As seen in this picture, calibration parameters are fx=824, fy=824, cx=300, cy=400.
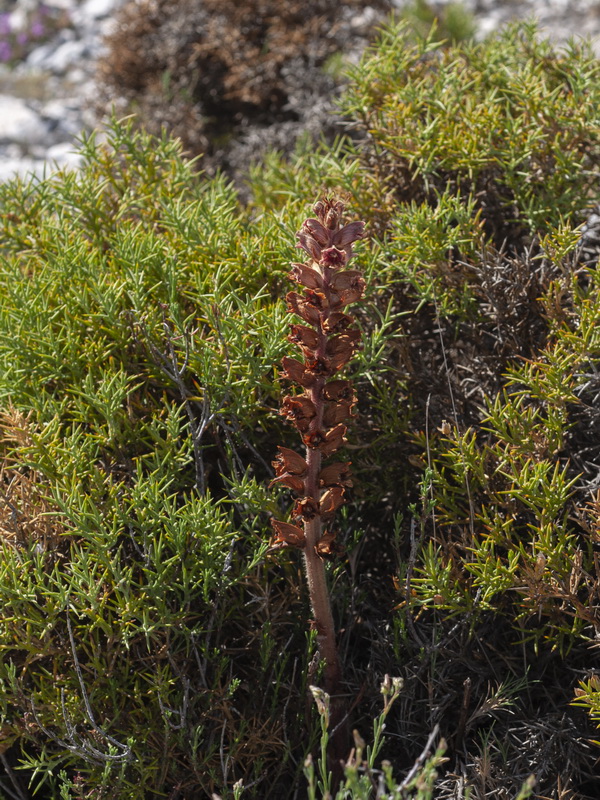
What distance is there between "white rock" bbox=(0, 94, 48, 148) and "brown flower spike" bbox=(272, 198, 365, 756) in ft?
20.8

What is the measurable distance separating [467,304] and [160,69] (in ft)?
12.5

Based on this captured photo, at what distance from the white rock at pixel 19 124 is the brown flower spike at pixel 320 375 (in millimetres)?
6345

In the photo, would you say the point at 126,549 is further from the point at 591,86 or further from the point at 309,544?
the point at 591,86

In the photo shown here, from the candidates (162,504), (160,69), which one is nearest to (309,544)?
(162,504)

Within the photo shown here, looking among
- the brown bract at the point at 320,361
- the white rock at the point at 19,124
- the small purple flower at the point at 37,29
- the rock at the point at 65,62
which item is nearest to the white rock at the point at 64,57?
the rock at the point at 65,62

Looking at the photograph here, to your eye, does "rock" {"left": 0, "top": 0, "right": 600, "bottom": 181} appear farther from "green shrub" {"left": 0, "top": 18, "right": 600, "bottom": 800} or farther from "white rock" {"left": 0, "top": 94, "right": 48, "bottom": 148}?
"green shrub" {"left": 0, "top": 18, "right": 600, "bottom": 800}

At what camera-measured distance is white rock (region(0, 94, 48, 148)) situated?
7402 mm

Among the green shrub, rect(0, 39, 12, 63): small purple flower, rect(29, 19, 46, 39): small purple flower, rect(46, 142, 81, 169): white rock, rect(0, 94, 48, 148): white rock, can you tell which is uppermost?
the green shrub

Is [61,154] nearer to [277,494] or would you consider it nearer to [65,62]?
[65,62]

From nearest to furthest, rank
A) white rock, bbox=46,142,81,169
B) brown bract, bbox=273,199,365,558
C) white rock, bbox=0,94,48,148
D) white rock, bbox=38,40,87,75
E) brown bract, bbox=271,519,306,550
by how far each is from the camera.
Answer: brown bract, bbox=273,199,365,558
brown bract, bbox=271,519,306,550
white rock, bbox=46,142,81,169
white rock, bbox=0,94,48,148
white rock, bbox=38,40,87,75

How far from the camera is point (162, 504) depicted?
6.79 ft

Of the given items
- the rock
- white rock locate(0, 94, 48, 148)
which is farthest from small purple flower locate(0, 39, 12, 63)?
white rock locate(0, 94, 48, 148)

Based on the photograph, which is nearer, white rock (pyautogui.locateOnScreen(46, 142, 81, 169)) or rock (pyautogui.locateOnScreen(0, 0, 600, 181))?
white rock (pyautogui.locateOnScreen(46, 142, 81, 169))

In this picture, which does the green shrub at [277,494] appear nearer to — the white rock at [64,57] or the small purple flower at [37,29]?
the white rock at [64,57]
